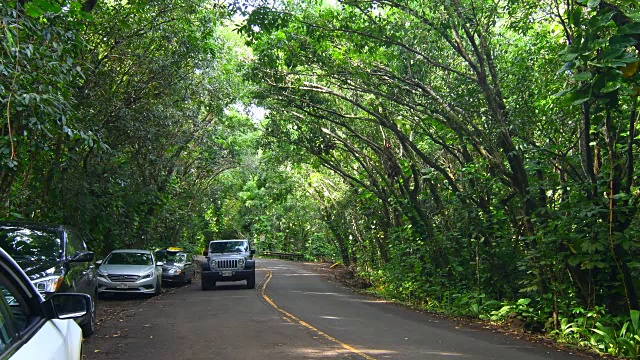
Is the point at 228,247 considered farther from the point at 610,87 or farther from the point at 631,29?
the point at 631,29

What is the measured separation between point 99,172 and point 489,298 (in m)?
11.7

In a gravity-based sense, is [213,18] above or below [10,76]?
above

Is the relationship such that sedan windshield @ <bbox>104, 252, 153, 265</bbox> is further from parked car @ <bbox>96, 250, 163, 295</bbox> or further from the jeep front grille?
the jeep front grille

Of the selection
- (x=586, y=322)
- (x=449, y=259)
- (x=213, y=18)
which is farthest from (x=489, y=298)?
(x=213, y=18)

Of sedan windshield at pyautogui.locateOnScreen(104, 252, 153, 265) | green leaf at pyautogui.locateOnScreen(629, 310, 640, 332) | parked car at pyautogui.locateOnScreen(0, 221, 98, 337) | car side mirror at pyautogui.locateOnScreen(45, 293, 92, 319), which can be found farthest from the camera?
sedan windshield at pyautogui.locateOnScreen(104, 252, 153, 265)

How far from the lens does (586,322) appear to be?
1085 centimetres

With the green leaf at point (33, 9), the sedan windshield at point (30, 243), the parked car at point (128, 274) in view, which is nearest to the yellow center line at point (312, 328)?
the parked car at point (128, 274)

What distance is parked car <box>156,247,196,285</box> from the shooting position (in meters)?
24.3

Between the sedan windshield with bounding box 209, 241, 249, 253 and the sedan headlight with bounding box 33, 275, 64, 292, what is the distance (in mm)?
14485

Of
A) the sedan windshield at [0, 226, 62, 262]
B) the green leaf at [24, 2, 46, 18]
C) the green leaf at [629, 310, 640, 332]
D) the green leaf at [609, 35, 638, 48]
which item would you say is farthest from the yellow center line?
the green leaf at [24, 2, 46, 18]

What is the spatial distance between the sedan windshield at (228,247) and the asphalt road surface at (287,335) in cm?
642

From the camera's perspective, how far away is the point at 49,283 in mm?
8648

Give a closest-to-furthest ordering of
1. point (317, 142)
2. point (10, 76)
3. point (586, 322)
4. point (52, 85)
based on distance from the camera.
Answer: point (10, 76) → point (52, 85) → point (586, 322) → point (317, 142)

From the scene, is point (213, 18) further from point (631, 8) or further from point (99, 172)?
point (631, 8)
